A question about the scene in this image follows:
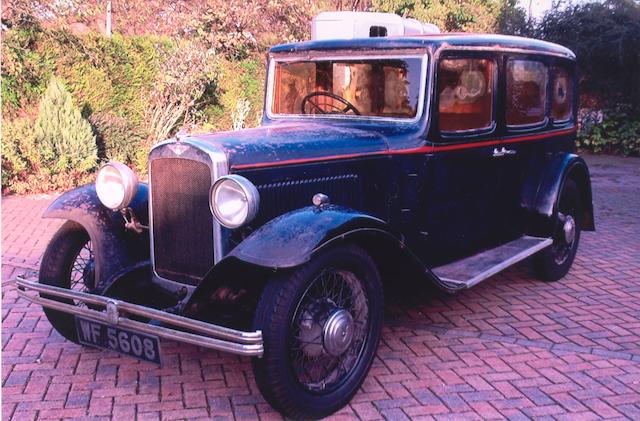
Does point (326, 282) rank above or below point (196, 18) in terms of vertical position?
below

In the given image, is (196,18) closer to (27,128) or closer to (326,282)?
(27,128)

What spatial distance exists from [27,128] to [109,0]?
6204mm

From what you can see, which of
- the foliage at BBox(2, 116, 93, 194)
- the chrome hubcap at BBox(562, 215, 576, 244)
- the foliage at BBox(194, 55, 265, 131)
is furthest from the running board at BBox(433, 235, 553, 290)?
the foliage at BBox(194, 55, 265, 131)

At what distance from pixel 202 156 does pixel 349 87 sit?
4.53 ft

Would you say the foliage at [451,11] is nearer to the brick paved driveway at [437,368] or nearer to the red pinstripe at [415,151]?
the red pinstripe at [415,151]

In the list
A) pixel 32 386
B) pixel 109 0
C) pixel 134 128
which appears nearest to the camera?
pixel 32 386

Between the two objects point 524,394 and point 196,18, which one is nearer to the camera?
point 524,394

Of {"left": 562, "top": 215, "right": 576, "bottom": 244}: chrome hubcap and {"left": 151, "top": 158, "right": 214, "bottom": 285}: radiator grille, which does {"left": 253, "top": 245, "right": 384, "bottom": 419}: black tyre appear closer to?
{"left": 151, "top": 158, "right": 214, "bottom": 285}: radiator grille

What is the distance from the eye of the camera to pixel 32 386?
3.32 meters

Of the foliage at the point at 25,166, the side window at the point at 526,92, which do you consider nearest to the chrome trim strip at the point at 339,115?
the side window at the point at 526,92

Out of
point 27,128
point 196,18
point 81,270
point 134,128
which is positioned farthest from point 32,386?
point 196,18

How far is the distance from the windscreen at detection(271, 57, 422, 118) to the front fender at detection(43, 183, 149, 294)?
4.29ft

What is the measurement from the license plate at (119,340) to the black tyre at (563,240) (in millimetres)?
3313

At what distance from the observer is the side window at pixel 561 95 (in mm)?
5203
